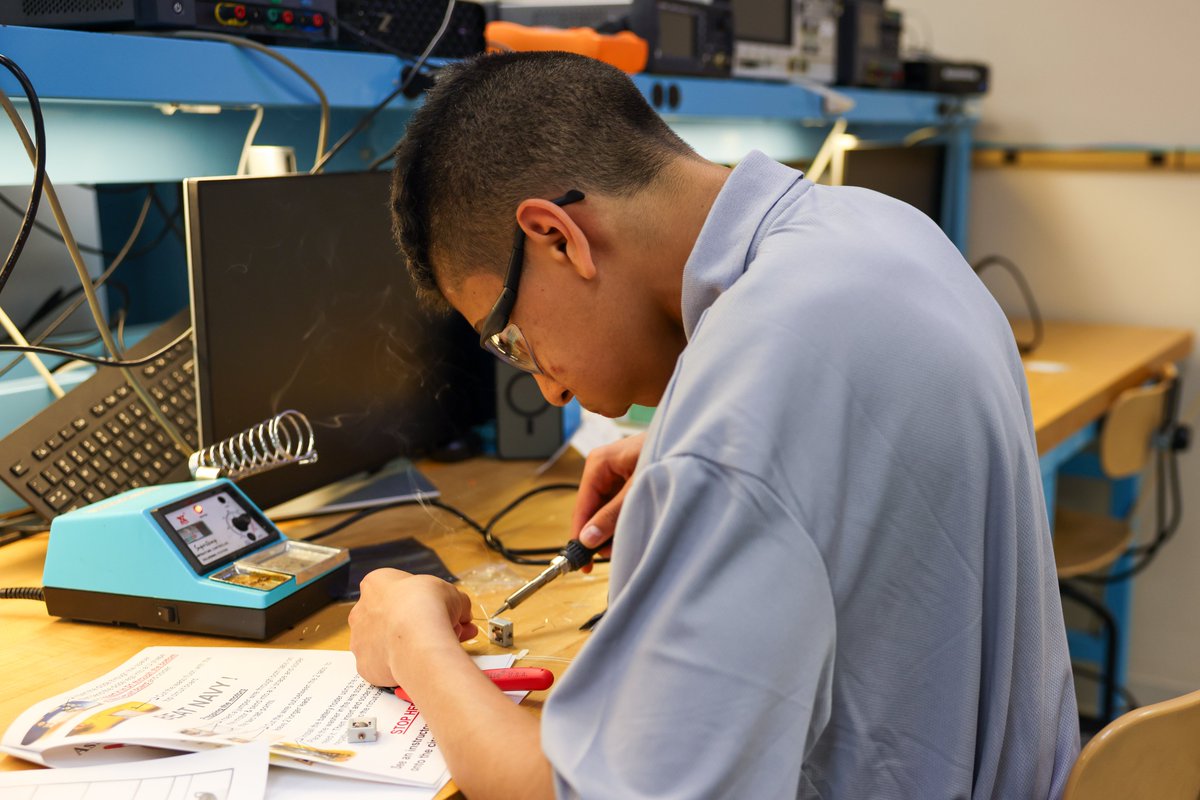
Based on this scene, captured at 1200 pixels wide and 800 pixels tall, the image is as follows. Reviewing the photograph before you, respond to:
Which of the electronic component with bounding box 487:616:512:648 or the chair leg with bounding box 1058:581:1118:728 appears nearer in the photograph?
the electronic component with bounding box 487:616:512:648

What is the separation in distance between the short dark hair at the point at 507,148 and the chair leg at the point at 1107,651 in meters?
2.20

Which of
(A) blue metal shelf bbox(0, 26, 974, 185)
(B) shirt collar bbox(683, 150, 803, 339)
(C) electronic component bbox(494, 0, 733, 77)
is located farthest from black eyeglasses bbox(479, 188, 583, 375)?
(C) electronic component bbox(494, 0, 733, 77)

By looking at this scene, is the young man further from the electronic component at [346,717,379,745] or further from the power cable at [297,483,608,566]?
the power cable at [297,483,608,566]

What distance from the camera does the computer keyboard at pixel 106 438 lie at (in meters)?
1.25

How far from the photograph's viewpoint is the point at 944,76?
9.21ft

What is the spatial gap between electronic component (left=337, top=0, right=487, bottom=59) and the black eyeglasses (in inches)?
24.5

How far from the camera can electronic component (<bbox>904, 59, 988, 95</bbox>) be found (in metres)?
2.81

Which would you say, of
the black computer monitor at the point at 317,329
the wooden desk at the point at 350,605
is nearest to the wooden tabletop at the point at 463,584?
the wooden desk at the point at 350,605

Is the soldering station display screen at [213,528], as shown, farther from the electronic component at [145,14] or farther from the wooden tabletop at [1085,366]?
the wooden tabletop at [1085,366]

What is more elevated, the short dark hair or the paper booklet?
the short dark hair

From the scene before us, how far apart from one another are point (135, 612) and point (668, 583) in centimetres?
65

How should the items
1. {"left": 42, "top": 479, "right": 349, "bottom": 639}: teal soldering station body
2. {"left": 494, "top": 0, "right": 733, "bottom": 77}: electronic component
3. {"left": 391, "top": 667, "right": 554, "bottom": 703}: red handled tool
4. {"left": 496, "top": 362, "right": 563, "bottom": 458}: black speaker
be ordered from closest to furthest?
{"left": 391, "top": 667, "right": 554, "bottom": 703}: red handled tool, {"left": 42, "top": 479, "right": 349, "bottom": 639}: teal soldering station body, {"left": 496, "top": 362, "right": 563, "bottom": 458}: black speaker, {"left": 494, "top": 0, "right": 733, "bottom": 77}: electronic component

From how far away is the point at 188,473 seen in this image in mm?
1388

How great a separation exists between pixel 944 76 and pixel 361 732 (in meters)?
2.45
